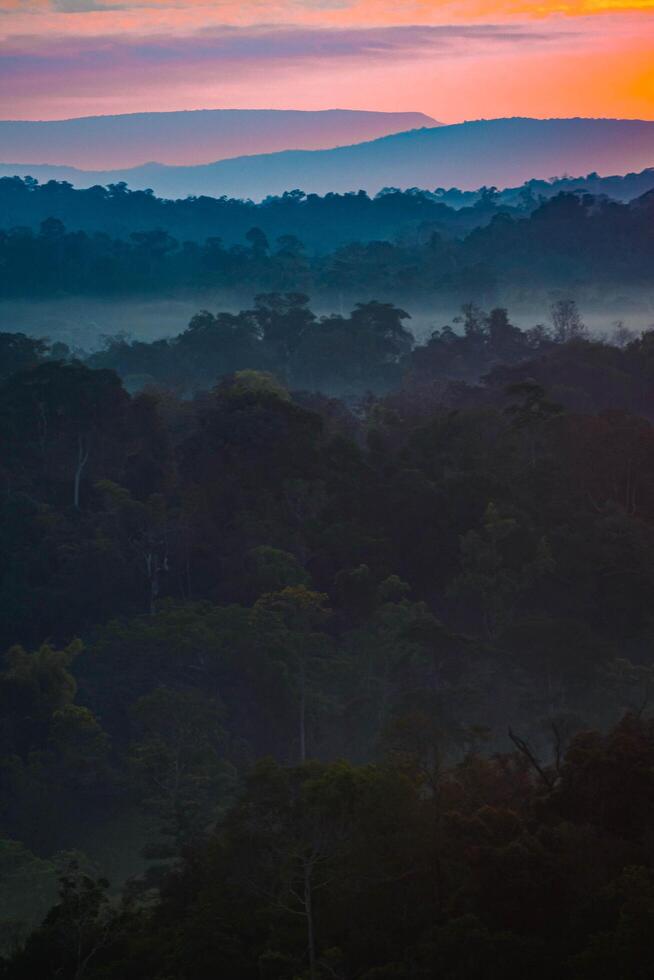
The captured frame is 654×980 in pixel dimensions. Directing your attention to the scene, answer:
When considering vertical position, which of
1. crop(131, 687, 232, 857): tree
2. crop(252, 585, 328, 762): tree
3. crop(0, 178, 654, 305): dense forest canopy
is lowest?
crop(131, 687, 232, 857): tree

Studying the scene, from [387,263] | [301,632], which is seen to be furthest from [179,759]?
[387,263]

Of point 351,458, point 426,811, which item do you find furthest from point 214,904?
point 351,458

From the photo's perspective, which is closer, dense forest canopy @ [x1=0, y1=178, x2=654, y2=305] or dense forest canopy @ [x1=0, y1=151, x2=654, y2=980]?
dense forest canopy @ [x1=0, y1=151, x2=654, y2=980]

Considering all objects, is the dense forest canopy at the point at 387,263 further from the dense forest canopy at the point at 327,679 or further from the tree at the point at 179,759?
the tree at the point at 179,759

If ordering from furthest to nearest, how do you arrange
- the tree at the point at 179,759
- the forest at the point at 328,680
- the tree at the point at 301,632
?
the tree at the point at 301,632 → the tree at the point at 179,759 → the forest at the point at 328,680

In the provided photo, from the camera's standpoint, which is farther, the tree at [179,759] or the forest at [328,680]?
the tree at [179,759]

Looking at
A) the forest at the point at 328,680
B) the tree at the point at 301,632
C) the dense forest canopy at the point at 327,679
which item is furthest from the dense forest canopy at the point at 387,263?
the tree at the point at 301,632

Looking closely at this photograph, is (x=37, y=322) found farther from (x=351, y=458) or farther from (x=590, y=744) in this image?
(x=590, y=744)

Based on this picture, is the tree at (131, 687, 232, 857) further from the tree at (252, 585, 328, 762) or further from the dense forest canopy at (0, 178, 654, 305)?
the dense forest canopy at (0, 178, 654, 305)

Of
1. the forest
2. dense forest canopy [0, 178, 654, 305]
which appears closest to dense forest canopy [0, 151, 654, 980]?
the forest
